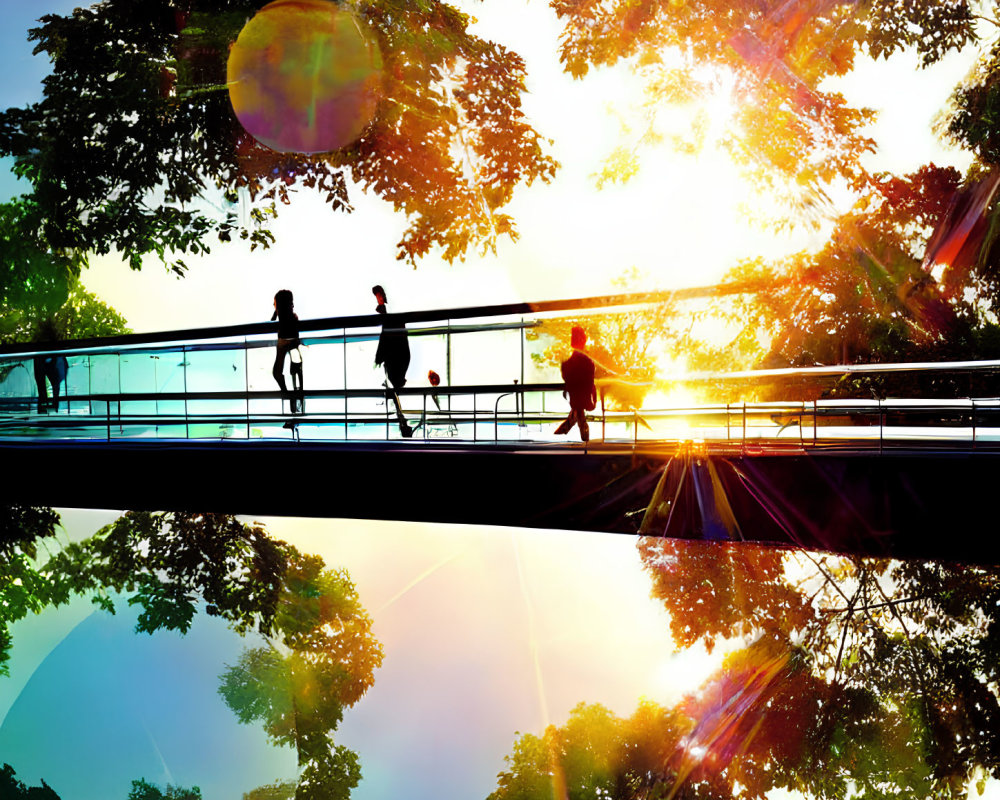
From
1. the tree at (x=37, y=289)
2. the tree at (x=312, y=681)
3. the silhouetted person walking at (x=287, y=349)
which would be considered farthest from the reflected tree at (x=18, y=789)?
the silhouetted person walking at (x=287, y=349)

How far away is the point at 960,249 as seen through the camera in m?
17.2

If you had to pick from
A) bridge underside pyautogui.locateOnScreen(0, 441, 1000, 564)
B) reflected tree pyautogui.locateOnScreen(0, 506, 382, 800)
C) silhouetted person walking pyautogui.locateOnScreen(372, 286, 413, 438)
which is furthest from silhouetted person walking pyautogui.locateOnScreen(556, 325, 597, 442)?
reflected tree pyautogui.locateOnScreen(0, 506, 382, 800)

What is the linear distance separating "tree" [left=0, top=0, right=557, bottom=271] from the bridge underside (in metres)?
8.88

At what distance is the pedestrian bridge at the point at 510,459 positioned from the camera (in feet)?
19.5

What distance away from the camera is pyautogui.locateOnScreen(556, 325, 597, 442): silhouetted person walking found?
773 cm

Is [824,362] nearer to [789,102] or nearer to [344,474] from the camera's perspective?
[789,102]

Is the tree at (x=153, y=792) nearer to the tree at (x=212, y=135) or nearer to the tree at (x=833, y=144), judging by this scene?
the tree at (x=212, y=135)

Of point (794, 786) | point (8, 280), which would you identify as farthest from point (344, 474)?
point (8, 280)

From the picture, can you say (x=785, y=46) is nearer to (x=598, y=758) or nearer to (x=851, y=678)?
(x=851, y=678)

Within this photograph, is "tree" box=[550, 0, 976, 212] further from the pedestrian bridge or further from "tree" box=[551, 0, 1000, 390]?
the pedestrian bridge

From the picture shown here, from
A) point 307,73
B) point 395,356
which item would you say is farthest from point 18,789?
point 395,356

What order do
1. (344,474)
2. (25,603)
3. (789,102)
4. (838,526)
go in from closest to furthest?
1. (838,526)
2. (344,474)
3. (789,102)
4. (25,603)

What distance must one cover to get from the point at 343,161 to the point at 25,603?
15824mm

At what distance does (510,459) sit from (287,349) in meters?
3.86
